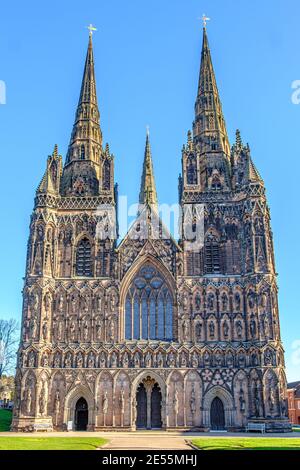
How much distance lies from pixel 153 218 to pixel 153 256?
4.19 m

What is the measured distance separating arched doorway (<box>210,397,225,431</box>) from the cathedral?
3.5 inches

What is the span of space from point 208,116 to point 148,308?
24.1m

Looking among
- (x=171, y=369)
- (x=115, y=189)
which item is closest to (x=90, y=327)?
(x=171, y=369)

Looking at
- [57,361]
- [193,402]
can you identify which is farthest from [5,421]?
[193,402]

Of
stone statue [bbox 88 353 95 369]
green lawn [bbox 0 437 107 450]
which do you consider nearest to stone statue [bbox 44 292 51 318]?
stone statue [bbox 88 353 95 369]

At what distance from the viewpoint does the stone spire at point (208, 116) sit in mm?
57219

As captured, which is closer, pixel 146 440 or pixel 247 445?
pixel 247 445

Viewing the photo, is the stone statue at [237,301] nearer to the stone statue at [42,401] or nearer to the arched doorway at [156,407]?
the arched doorway at [156,407]

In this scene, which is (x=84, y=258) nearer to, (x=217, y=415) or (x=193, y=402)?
(x=193, y=402)

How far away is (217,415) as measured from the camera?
45219mm

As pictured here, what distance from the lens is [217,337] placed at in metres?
47.2

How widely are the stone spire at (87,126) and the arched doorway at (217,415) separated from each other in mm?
28633
